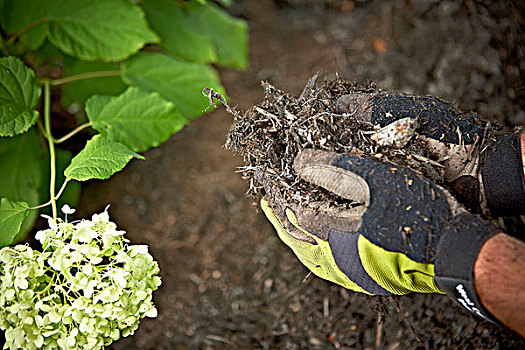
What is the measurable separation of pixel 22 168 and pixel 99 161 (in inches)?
29.3

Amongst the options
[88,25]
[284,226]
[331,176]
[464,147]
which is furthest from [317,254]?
[88,25]

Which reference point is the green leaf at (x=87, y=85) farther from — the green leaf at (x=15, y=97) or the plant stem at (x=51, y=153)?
the green leaf at (x=15, y=97)

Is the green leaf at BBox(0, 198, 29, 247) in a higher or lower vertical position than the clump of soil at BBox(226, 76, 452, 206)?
lower

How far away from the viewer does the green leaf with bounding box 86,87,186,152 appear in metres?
1.50

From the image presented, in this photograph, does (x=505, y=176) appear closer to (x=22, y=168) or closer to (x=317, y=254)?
(x=317, y=254)

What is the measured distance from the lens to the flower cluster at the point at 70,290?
96 centimetres

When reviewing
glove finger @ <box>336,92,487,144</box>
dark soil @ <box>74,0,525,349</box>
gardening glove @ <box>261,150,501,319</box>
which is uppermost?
glove finger @ <box>336,92,487,144</box>

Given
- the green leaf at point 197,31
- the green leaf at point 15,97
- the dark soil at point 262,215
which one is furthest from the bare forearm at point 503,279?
the green leaf at point 197,31

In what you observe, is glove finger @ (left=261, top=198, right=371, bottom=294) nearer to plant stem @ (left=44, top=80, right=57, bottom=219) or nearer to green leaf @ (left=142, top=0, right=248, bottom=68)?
plant stem @ (left=44, top=80, right=57, bottom=219)

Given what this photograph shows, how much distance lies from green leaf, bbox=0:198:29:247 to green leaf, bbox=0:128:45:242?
21.0 inches

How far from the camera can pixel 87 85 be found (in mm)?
1957

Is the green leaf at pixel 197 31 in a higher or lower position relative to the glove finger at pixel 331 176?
lower

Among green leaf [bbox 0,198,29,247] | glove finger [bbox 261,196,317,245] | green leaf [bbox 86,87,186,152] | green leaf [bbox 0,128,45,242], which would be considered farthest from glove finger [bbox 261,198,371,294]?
green leaf [bbox 0,128,45,242]

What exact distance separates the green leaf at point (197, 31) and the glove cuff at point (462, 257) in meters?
1.38
